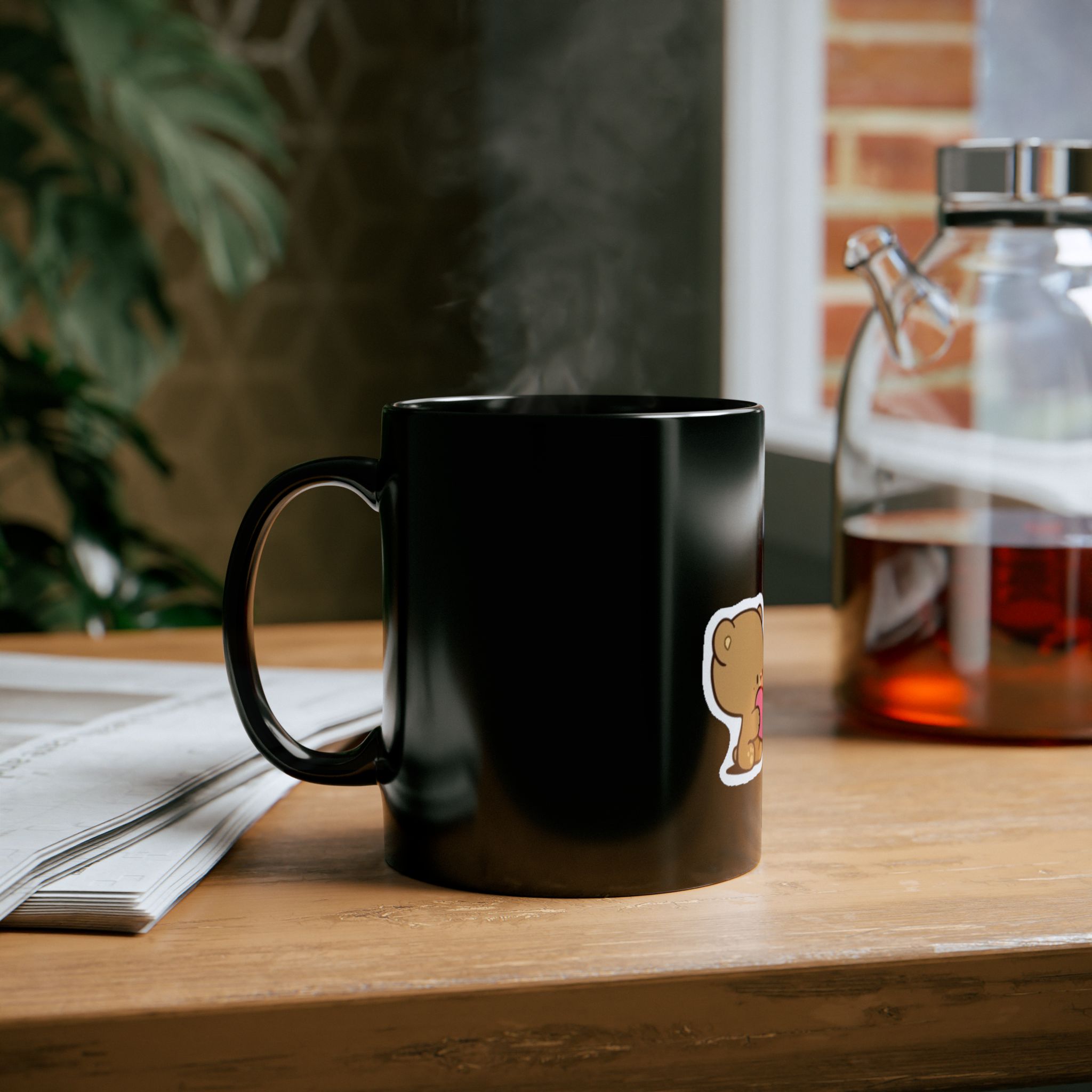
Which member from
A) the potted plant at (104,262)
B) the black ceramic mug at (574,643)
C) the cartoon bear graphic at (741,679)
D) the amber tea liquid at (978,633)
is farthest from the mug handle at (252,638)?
the potted plant at (104,262)

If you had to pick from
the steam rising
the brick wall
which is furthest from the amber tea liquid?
the brick wall

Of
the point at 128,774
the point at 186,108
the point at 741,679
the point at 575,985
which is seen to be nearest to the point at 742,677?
the point at 741,679

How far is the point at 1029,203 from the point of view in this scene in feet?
2.02

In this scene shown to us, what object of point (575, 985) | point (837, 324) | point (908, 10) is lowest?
point (575, 985)

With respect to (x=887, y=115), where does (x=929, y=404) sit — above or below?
below

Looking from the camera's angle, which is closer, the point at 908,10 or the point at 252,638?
the point at 252,638

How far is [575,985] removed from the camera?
350 mm

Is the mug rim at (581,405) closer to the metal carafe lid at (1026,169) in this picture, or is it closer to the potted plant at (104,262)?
the metal carafe lid at (1026,169)

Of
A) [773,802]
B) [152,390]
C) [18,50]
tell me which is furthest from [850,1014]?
[152,390]

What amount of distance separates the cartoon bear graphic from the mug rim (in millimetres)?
67

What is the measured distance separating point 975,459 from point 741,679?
11.2 inches

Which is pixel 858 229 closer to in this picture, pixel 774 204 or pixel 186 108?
pixel 774 204

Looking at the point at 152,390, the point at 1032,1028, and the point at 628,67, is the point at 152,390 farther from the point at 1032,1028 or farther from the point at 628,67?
the point at 1032,1028

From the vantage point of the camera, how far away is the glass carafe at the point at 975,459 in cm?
58
